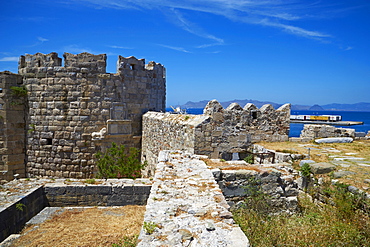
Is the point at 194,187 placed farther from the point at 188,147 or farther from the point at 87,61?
the point at 87,61

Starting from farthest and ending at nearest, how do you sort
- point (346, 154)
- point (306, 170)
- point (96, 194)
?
point (346, 154)
point (306, 170)
point (96, 194)

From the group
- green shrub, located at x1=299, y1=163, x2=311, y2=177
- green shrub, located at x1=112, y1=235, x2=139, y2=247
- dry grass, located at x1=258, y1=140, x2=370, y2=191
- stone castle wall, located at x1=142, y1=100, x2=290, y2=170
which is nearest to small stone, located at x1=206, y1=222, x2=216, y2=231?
green shrub, located at x1=112, y1=235, x2=139, y2=247

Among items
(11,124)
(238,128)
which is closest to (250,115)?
(238,128)

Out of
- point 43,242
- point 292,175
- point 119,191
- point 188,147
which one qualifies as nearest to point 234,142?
point 188,147

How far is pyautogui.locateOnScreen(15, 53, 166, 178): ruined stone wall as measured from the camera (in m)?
11.2

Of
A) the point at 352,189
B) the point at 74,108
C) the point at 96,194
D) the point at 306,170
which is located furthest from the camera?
the point at 74,108

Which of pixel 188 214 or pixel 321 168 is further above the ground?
pixel 321 168

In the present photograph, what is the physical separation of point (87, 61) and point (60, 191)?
6.67 meters

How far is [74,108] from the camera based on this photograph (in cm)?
1125

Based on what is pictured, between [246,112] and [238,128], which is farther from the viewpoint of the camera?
[246,112]

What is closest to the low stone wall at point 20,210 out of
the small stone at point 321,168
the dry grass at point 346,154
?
the small stone at point 321,168

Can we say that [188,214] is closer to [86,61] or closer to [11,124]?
[86,61]

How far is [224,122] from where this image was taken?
8703 mm

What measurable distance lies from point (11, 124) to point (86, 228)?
8869 millimetres
